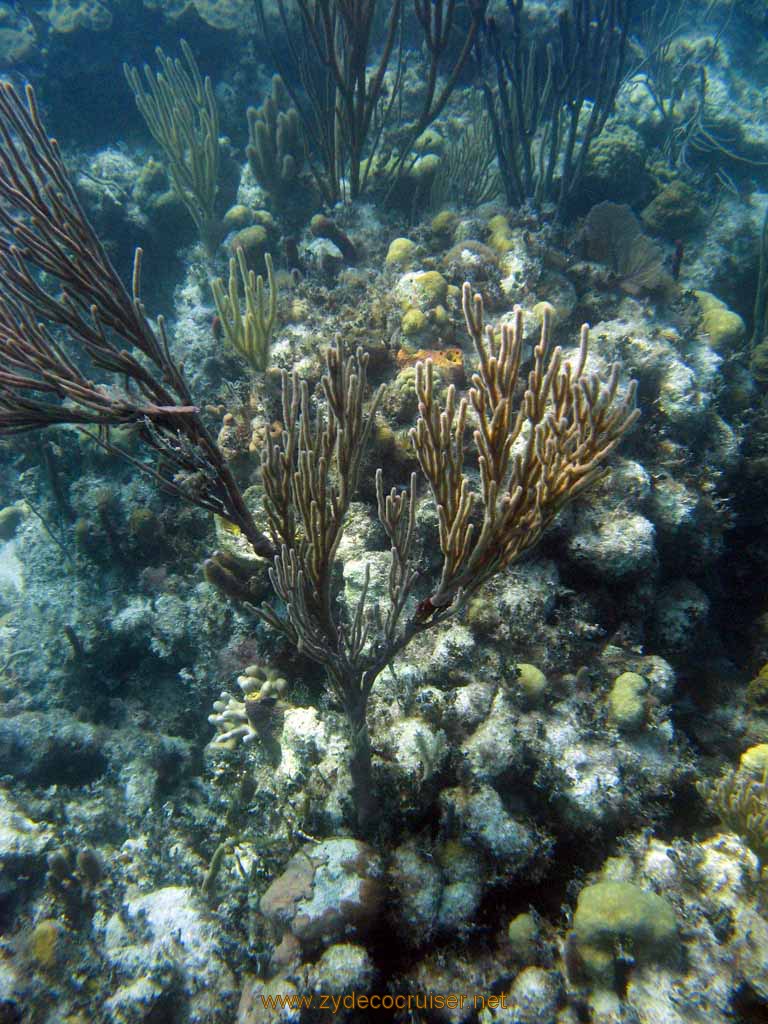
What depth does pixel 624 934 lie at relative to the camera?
7.89 ft

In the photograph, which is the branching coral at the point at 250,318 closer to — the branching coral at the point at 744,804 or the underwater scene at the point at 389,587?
the underwater scene at the point at 389,587

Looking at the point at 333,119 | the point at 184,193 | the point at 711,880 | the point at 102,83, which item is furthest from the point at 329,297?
the point at 102,83

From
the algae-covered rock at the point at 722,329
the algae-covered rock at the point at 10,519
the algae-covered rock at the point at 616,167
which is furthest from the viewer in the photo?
the algae-covered rock at the point at 10,519

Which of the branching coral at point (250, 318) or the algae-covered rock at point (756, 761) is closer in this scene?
the algae-covered rock at point (756, 761)

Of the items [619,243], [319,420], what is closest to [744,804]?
[319,420]

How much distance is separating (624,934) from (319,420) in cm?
288

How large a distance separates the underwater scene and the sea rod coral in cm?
2

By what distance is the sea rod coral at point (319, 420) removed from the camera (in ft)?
7.01

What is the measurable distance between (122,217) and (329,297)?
18.6 ft

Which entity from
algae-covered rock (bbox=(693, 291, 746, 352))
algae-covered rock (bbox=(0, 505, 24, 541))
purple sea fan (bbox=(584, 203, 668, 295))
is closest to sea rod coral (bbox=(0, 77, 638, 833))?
algae-covered rock (bbox=(693, 291, 746, 352))

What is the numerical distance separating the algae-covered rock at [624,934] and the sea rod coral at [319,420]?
161 cm

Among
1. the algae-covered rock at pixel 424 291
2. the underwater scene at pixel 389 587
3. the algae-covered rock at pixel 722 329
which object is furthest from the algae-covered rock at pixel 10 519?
the algae-covered rock at pixel 722 329

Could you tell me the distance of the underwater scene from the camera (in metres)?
2.38

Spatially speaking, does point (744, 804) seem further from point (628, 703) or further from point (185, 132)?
point (185, 132)
